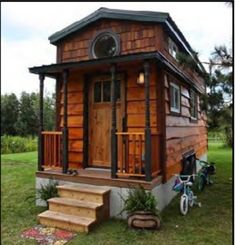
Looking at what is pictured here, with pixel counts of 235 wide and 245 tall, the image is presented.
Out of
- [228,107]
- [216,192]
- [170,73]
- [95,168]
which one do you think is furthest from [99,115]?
[216,192]

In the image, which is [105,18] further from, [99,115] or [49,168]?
[49,168]

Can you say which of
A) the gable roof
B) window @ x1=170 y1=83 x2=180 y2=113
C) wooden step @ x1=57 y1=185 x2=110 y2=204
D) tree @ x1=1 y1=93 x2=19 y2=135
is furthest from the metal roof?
tree @ x1=1 y1=93 x2=19 y2=135

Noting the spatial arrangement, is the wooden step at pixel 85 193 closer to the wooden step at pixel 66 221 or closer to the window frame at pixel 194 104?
the wooden step at pixel 66 221

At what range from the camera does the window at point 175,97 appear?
268 inches

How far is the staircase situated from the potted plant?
429 millimetres

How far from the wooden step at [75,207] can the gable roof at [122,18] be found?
133 inches

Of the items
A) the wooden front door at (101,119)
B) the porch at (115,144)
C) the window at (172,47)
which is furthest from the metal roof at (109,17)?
the wooden front door at (101,119)

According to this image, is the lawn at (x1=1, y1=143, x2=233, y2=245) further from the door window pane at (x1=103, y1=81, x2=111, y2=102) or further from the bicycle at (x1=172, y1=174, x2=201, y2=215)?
the door window pane at (x1=103, y1=81, x2=111, y2=102)

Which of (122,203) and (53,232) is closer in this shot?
(53,232)

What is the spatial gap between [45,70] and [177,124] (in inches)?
130

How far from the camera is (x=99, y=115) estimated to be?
6590 millimetres

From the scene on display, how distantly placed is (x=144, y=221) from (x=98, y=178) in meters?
1.26

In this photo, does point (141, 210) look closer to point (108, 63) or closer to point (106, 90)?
point (108, 63)

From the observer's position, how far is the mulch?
4124 millimetres
